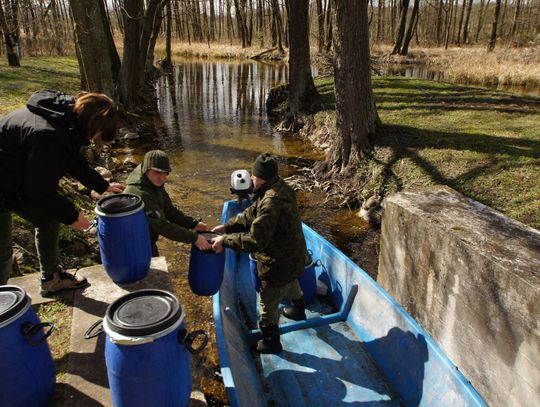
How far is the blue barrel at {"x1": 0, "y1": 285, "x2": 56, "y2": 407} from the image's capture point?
2275 mm

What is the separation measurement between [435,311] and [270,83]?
22811 millimetres

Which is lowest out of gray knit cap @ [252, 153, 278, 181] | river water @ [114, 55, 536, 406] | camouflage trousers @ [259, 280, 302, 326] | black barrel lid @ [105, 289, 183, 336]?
river water @ [114, 55, 536, 406]

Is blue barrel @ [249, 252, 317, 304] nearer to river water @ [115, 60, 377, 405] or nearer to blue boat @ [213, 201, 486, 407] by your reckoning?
blue boat @ [213, 201, 486, 407]

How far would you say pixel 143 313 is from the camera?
2.24 m

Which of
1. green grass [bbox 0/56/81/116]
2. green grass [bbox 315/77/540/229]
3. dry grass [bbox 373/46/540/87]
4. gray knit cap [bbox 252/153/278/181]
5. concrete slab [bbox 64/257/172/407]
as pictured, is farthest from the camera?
dry grass [bbox 373/46/540/87]

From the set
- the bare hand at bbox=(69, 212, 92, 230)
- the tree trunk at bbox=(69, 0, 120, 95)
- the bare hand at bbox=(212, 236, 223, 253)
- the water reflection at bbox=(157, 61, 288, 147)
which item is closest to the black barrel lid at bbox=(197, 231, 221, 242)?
the bare hand at bbox=(212, 236, 223, 253)

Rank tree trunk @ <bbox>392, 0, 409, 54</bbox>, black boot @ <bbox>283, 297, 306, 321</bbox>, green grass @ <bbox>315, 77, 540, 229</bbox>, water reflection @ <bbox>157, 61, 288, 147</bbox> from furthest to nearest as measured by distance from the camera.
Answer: tree trunk @ <bbox>392, 0, 409, 54</bbox>
water reflection @ <bbox>157, 61, 288, 147</bbox>
green grass @ <bbox>315, 77, 540, 229</bbox>
black boot @ <bbox>283, 297, 306, 321</bbox>

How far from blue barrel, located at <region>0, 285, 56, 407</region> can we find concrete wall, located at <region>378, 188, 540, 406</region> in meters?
3.30

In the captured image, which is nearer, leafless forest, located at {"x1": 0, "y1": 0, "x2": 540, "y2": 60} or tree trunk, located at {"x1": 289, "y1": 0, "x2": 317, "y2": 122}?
tree trunk, located at {"x1": 289, "y1": 0, "x2": 317, "y2": 122}

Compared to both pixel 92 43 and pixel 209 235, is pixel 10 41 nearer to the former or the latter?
pixel 92 43

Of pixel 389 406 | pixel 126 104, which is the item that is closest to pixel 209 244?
pixel 389 406

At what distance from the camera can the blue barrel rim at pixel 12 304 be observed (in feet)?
7.41

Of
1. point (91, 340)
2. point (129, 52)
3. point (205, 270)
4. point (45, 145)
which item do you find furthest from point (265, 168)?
point (129, 52)

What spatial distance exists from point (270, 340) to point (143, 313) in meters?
2.00
